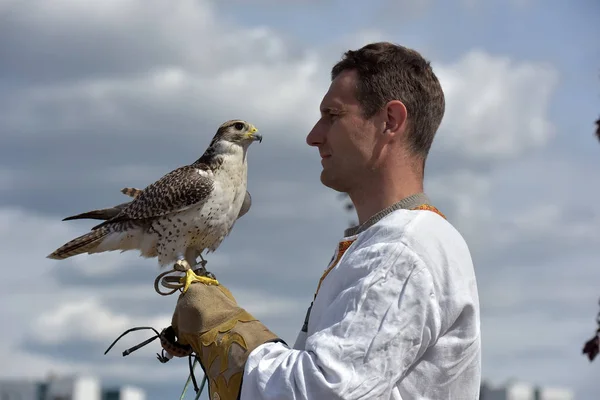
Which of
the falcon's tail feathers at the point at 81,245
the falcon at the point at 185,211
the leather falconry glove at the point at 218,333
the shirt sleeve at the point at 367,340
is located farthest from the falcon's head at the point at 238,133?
the shirt sleeve at the point at 367,340

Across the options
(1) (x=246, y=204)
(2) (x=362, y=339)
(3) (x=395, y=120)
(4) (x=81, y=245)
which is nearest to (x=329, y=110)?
(3) (x=395, y=120)

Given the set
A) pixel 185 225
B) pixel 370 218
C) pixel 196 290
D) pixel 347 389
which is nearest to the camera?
pixel 347 389

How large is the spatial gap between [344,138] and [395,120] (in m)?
0.17

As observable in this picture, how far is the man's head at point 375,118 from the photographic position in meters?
3.20

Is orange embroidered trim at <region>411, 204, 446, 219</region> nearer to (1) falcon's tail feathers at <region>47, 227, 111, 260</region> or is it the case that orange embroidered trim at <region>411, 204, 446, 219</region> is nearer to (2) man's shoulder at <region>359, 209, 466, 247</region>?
(2) man's shoulder at <region>359, 209, 466, 247</region>

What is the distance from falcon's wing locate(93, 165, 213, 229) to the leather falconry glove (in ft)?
9.52

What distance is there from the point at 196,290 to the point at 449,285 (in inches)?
36.8

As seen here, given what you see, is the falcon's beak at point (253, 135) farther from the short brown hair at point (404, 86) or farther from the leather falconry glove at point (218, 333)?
the short brown hair at point (404, 86)

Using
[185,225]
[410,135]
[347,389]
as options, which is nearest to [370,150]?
[410,135]

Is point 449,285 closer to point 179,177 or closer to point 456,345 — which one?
point 456,345

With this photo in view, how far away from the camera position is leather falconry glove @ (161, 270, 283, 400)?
123 inches

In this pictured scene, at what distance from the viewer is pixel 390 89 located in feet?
10.6

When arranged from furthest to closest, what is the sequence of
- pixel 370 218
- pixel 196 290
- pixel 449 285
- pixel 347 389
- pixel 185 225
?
pixel 185 225 < pixel 196 290 < pixel 370 218 < pixel 449 285 < pixel 347 389

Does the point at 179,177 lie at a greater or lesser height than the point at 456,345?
greater
